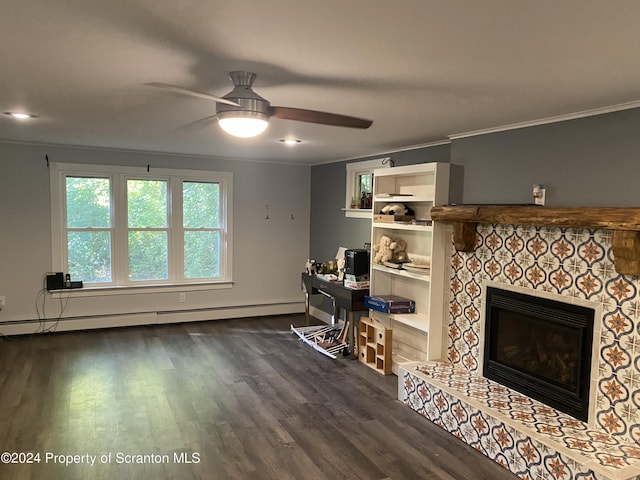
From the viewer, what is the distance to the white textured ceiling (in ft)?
4.87

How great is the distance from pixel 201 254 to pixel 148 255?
2.23 ft

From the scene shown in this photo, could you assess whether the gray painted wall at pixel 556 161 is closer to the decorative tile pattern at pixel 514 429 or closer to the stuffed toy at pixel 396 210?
the stuffed toy at pixel 396 210

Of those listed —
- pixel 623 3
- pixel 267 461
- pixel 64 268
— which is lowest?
pixel 267 461

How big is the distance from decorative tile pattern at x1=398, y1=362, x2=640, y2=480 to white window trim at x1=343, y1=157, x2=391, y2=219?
7.16ft

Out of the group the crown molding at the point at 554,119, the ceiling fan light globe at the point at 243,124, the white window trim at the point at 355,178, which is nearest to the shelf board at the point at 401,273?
the white window trim at the point at 355,178

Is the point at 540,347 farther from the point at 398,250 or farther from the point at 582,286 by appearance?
the point at 398,250

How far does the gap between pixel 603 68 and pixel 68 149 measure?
210 inches

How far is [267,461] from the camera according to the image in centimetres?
283

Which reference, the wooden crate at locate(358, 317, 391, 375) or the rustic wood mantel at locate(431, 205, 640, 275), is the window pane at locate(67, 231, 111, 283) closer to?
the wooden crate at locate(358, 317, 391, 375)

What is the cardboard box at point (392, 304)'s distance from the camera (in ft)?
14.2

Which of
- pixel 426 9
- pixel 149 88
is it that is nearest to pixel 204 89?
pixel 149 88

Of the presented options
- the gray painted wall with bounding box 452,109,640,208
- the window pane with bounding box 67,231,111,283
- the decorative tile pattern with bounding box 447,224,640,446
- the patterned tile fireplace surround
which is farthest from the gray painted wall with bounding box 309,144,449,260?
the window pane with bounding box 67,231,111,283

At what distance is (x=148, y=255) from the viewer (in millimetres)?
5875

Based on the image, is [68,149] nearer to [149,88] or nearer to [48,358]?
[48,358]
